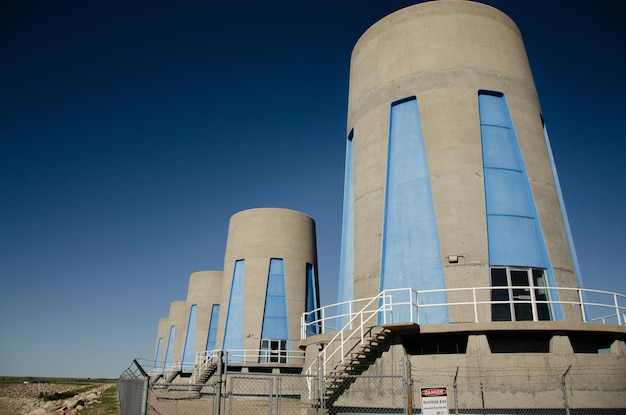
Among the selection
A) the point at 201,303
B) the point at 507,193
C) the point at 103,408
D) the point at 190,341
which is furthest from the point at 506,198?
the point at 190,341

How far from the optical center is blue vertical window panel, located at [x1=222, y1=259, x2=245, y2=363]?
3544 centimetres

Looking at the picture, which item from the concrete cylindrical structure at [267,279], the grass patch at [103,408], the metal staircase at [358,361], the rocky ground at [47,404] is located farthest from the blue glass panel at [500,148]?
the rocky ground at [47,404]

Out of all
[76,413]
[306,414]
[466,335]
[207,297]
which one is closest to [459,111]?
[466,335]

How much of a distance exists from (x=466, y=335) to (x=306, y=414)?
4932 mm

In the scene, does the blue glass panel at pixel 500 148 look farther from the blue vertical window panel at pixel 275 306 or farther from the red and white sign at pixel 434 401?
the blue vertical window panel at pixel 275 306

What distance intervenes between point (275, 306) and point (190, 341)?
2093cm

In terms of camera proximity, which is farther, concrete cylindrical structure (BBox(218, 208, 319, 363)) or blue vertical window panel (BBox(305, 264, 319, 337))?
blue vertical window panel (BBox(305, 264, 319, 337))

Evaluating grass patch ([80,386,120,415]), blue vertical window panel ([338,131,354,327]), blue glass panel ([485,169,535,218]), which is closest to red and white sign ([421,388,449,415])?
blue glass panel ([485,169,535,218])

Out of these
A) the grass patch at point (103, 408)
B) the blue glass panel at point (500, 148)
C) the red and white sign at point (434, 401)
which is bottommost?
the grass patch at point (103, 408)

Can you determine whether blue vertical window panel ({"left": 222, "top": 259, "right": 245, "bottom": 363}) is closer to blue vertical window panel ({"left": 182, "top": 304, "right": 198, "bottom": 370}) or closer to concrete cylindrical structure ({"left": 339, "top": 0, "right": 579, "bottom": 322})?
concrete cylindrical structure ({"left": 339, "top": 0, "right": 579, "bottom": 322})

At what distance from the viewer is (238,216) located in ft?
128

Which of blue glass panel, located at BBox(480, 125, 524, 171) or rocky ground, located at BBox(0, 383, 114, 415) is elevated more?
blue glass panel, located at BBox(480, 125, 524, 171)

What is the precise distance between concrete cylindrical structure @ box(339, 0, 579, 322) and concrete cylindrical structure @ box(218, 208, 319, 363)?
14.5 meters

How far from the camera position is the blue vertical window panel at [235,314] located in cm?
3544
